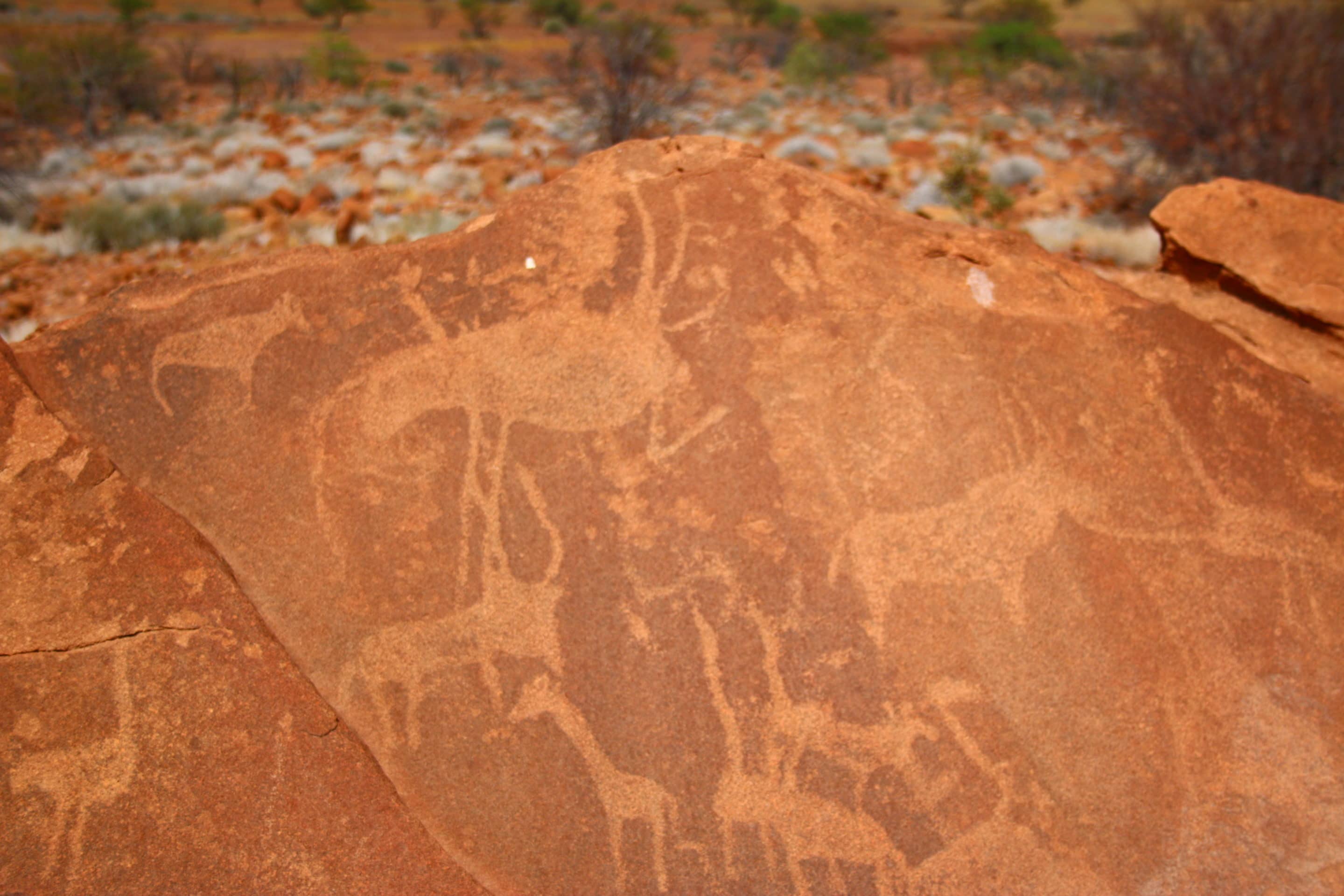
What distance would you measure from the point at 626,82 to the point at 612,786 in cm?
603

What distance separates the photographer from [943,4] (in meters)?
19.8

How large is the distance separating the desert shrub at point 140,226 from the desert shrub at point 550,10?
10.5 m

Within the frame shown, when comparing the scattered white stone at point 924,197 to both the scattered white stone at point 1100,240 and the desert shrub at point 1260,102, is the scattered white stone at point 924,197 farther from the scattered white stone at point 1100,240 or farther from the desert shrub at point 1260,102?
the desert shrub at point 1260,102

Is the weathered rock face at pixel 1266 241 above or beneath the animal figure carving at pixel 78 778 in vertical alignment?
above

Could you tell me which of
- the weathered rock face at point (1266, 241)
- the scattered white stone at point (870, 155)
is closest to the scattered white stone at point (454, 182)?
the scattered white stone at point (870, 155)

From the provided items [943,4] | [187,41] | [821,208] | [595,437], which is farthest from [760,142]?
[943,4]

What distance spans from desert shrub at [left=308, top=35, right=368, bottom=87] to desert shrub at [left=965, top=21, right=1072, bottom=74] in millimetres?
7353

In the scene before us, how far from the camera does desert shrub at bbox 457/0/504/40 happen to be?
44.3 ft

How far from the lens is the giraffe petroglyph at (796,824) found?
Result: 5.18ft

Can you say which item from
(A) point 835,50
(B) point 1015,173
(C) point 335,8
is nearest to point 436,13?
(C) point 335,8

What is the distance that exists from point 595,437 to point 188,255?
12.0ft

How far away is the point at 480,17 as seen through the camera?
45.6 ft

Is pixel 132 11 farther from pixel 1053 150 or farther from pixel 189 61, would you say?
pixel 1053 150

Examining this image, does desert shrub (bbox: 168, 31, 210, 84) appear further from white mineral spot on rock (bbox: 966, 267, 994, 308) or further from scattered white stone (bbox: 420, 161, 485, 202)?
white mineral spot on rock (bbox: 966, 267, 994, 308)
